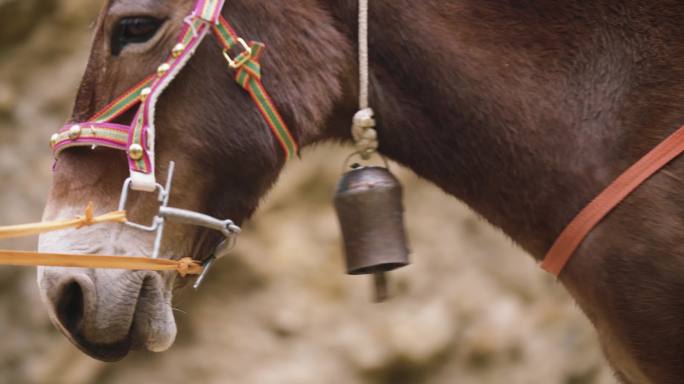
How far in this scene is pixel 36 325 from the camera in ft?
10.8

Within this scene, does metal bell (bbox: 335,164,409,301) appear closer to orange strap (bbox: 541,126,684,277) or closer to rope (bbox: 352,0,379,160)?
rope (bbox: 352,0,379,160)

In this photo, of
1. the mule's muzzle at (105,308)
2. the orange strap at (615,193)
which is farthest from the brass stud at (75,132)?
the orange strap at (615,193)

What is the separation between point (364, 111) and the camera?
1.49 metres

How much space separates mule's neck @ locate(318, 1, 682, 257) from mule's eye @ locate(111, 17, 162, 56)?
1.00 ft

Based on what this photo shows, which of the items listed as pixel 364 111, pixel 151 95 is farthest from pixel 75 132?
pixel 364 111

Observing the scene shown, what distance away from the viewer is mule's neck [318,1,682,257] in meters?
1.39

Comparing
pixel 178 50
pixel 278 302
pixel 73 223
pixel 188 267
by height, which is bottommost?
pixel 278 302

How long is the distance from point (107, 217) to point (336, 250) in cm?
219

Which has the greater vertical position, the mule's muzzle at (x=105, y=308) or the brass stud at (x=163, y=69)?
the brass stud at (x=163, y=69)

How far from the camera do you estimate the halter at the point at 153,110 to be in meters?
1.43

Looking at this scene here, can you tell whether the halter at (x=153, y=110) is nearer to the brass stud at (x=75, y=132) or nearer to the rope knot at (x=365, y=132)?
the brass stud at (x=75, y=132)

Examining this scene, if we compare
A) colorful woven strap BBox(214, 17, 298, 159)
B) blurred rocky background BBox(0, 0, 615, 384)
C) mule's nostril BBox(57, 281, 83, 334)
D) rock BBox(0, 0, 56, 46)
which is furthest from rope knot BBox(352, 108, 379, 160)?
rock BBox(0, 0, 56, 46)

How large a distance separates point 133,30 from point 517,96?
64 cm

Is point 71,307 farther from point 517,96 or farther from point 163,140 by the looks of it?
point 517,96
